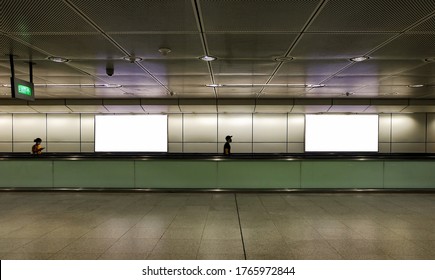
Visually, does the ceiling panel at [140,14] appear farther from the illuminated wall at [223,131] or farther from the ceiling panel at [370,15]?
the illuminated wall at [223,131]

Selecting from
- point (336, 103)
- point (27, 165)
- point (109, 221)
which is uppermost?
point (336, 103)

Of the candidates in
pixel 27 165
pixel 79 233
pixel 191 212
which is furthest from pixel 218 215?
pixel 27 165

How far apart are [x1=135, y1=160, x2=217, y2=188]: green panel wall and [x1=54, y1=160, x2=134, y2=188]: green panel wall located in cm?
51

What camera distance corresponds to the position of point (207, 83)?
7660 millimetres

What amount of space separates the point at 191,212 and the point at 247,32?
4.05m

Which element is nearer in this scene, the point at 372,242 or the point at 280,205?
the point at 372,242

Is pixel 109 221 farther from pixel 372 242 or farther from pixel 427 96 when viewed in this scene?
pixel 427 96

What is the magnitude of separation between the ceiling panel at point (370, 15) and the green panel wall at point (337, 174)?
17.8 ft

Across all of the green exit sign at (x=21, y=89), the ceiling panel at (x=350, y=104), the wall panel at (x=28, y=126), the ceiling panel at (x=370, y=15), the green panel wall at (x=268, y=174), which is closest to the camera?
the ceiling panel at (x=370, y=15)

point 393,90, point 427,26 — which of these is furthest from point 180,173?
point 393,90

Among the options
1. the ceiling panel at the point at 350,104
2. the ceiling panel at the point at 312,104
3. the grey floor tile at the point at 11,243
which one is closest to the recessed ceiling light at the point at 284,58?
the grey floor tile at the point at 11,243

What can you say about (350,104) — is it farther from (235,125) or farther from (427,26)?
(427,26)

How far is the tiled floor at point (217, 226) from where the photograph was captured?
4.02 meters

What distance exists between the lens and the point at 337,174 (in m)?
8.56
